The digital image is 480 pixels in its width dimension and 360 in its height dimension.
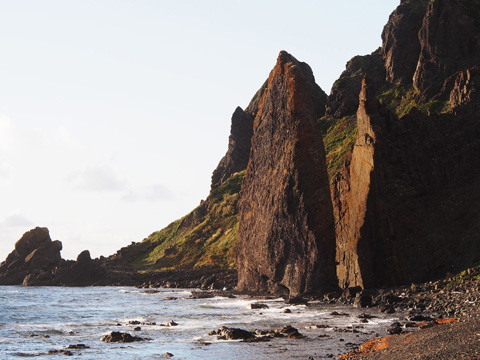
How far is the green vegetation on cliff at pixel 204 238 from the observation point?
4592 inches

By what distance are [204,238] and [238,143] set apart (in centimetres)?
3647

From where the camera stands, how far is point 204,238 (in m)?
131

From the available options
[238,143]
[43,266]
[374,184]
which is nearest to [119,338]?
[374,184]

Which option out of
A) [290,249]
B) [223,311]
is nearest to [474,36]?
[290,249]

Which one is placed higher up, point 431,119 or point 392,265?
point 431,119

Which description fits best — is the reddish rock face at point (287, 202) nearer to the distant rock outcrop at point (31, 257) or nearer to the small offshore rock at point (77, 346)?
the small offshore rock at point (77, 346)

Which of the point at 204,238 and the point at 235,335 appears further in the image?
the point at 204,238

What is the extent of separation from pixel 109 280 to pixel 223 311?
78.4m

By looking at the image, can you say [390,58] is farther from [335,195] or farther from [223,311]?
[223,311]

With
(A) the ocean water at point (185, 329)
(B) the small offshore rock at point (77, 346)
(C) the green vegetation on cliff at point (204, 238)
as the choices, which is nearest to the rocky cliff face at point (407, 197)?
(A) the ocean water at point (185, 329)

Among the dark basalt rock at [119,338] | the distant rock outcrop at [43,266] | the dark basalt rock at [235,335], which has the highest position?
the distant rock outcrop at [43,266]

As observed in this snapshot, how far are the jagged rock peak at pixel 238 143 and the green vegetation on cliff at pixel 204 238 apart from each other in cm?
592

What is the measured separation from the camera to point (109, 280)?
4919 inches

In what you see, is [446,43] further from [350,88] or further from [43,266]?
[43,266]
